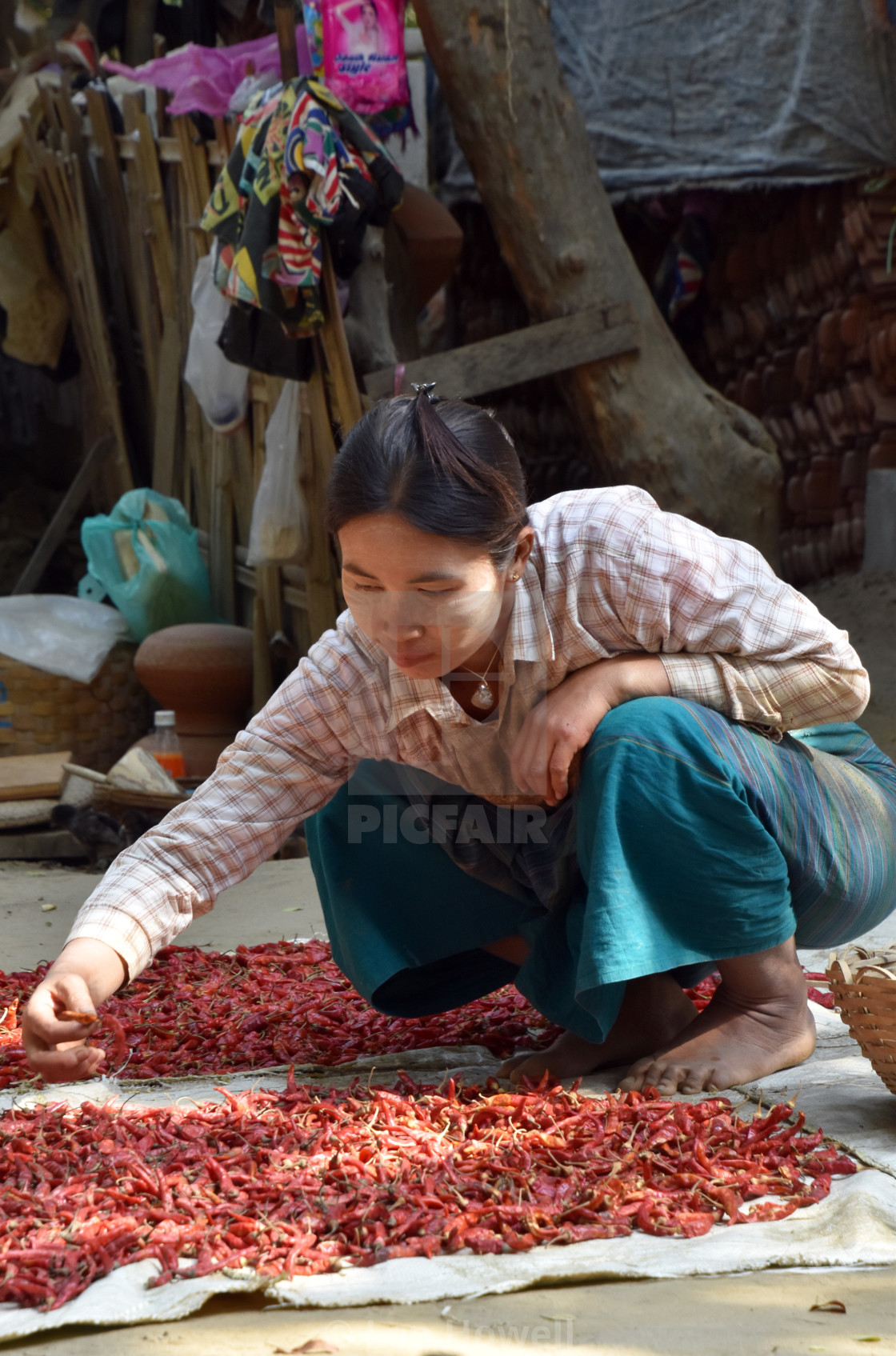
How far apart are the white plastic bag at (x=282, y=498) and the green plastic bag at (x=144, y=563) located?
4.00 ft

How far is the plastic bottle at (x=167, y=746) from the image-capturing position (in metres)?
5.32

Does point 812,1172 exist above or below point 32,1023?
below

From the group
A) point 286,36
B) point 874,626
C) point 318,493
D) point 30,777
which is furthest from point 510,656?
point 30,777

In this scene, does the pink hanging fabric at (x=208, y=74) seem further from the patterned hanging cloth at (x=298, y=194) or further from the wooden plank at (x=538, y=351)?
the wooden plank at (x=538, y=351)

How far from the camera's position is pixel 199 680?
5.63m

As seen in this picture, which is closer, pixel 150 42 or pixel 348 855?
pixel 348 855

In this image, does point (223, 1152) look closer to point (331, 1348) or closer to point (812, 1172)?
point (331, 1348)

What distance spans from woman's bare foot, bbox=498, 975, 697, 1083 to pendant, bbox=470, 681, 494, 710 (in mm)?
543

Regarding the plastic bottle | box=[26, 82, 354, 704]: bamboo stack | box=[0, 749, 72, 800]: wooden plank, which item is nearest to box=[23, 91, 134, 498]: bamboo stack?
box=[26, 82, 354, 704]: bamboo stack

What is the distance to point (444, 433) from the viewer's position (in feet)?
6.09

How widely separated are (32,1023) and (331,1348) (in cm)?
62

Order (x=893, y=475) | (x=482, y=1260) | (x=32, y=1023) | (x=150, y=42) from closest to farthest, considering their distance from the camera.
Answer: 1. (x=482, y=1260)
2. (x=32, y=1023)
3. (x=893, y=475)
4. (x=150, y=42)

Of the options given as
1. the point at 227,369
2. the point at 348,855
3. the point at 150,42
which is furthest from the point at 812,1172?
the point at 150,42

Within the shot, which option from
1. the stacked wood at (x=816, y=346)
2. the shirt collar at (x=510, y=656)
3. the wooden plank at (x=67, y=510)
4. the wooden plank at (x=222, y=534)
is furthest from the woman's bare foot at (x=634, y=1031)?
the wooden plank at (x=67, y=510)
